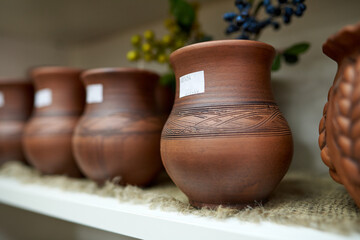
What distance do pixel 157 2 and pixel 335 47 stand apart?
1.91ft

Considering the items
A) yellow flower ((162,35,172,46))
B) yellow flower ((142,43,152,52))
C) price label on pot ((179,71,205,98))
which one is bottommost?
price label on pot ((179,71,205,98))

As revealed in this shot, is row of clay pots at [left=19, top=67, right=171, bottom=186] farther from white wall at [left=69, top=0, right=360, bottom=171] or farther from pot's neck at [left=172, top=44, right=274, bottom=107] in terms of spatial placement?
white wall at [left=69, top=0, right=360, bottom=171]

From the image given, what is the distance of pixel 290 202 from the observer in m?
0.48

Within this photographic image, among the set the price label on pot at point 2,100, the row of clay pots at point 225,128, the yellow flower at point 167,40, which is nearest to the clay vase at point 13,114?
the price label on pot at point 2,100

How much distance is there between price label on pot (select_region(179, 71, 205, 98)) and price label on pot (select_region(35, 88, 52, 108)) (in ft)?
1.46

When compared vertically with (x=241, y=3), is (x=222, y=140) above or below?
below

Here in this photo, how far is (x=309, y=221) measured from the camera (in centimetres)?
37

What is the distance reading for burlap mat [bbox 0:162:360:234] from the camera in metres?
0.38

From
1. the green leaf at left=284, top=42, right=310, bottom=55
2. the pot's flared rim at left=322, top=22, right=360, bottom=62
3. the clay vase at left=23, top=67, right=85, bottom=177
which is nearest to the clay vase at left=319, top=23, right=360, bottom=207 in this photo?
the pot's flared rim at left=322, top=22, right=360, bottom=62

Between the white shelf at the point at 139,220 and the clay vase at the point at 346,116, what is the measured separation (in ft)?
0.24

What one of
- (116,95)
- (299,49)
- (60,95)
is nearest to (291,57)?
(299,49)

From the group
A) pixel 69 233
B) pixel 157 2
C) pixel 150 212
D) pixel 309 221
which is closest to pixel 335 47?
pixel 309 221

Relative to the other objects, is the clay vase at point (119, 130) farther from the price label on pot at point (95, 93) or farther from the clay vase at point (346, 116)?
the clay vase at point (346, 116)

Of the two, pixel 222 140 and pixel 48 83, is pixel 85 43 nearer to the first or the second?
pixel 48 83
